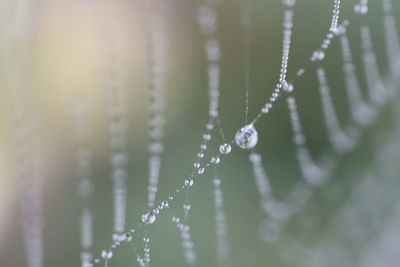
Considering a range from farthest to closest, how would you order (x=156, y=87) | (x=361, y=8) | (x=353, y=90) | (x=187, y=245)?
(x=156, y=87), (x=353, y=90), (x=187, y=245), (x=361, y=8)

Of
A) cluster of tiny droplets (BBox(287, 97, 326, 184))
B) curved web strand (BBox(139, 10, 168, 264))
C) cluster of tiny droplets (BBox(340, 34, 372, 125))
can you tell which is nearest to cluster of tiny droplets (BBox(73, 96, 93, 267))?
curved web strand (BBox(139, 10, 168, 264))

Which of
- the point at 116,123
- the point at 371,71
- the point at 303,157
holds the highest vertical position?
the point at 116,123

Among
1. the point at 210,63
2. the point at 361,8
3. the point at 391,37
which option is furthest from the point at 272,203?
the point at 361,8

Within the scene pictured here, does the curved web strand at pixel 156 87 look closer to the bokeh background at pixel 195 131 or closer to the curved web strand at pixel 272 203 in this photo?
the bokeh background at pixel 195 131

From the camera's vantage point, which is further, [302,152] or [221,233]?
[302,152]

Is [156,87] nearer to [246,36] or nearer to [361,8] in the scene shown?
[246,36]

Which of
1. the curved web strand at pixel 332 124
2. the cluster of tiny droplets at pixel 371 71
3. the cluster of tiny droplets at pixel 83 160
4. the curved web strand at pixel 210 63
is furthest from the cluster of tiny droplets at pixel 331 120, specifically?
the cluster of tiny droplets at pixel 83 160
